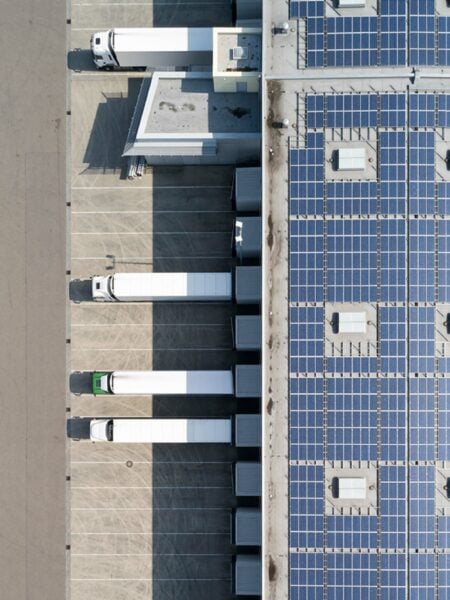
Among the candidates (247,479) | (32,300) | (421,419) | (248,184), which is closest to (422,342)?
(421,419)

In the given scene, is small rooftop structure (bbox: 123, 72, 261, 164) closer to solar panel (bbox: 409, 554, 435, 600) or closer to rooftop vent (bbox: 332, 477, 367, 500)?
rooftop vent (bbox: 332, 477, 367, 500)

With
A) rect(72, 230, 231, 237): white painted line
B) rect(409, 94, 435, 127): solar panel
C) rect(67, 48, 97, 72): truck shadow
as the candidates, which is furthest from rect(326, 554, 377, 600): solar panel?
rect(67, 48, 97, 72): truck shadow

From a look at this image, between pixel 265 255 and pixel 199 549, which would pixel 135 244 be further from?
pixel 199 549

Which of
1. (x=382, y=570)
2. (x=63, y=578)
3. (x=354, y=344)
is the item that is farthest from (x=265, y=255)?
(x=63, y=578)

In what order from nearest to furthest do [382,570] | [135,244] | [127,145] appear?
[382,570], [127,145], [135,244]

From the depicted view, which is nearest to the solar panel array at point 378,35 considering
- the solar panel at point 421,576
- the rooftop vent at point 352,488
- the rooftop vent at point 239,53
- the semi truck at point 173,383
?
the rooftop vent at point 239,53

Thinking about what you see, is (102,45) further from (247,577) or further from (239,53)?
(247,577)

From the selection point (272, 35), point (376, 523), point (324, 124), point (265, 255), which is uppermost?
point (272, 35)
